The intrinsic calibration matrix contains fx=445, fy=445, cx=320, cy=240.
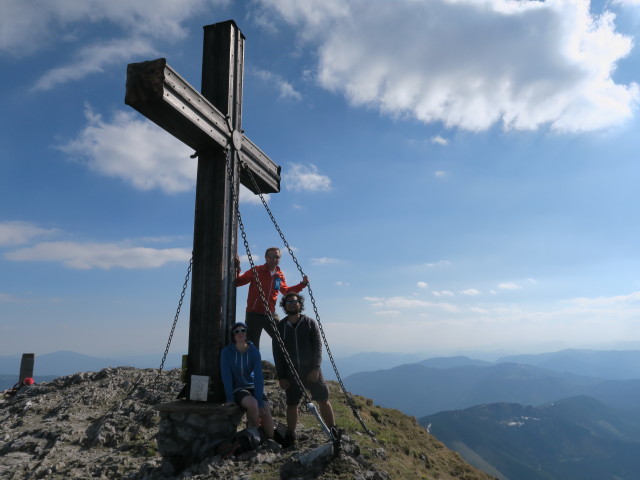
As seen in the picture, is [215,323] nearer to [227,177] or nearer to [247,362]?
[247,362]

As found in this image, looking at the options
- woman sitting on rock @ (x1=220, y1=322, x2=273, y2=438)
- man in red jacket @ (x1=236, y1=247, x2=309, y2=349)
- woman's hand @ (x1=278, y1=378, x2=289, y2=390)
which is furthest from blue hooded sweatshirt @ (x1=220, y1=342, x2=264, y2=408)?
man in red jacket @ (x1=236, y1=247, x2=309, y2=349)

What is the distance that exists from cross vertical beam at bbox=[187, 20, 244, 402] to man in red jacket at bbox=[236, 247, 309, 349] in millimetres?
743

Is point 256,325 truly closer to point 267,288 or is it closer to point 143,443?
point 267,288

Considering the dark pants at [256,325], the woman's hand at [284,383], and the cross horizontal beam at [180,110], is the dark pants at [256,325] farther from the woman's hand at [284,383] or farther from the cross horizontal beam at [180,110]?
the cross horizontal beam at [180,110]

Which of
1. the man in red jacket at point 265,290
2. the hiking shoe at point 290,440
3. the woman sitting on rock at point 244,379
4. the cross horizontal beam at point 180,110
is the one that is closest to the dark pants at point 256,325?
the man in red jacket at point 265,290

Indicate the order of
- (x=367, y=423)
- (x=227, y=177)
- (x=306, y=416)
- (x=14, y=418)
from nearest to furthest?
(x=227, y=177)
(x=306, y=416)
(x=367, y=423)
(x=14, y=418)

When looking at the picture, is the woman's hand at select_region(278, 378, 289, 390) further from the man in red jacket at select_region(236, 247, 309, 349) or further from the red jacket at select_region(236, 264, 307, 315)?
the red jacket at select_region(236, 264, 307, 315)

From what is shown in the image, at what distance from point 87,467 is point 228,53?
6695mm

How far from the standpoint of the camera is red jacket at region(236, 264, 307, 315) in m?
7.14

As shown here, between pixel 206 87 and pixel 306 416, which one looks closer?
pixel 206 87

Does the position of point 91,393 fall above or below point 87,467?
above

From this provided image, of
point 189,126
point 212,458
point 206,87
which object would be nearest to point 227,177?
point 189,126

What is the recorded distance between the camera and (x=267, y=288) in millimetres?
7254

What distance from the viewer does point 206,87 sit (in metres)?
6.80
